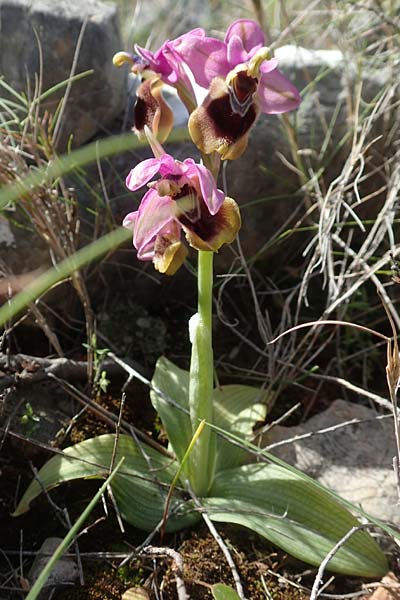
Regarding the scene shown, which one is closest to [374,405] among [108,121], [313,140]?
[313,140]

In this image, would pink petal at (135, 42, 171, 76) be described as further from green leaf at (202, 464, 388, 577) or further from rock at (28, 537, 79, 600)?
rock at (28, 537, 79, 600)

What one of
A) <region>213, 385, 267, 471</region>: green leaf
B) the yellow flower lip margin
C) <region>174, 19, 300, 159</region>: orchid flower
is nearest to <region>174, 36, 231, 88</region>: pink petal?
<region>174, 19, 300, 159</region>: orchid flower

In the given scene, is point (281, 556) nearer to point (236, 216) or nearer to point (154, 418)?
point (154, 418)

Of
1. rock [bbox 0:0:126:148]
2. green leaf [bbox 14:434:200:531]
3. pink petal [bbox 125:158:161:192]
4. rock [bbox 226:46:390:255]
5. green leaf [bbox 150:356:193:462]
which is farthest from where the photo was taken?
rock [bbox 226:46:390:255]

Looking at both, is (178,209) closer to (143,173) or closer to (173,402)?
(143,173)

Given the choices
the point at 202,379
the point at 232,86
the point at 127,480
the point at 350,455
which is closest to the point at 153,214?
the point at 232,86

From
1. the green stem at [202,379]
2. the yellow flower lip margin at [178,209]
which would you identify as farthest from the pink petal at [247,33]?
the green stem at [202,379]

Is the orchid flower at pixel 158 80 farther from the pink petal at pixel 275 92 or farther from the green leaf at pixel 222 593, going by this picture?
the green leaf at pixel 222 593

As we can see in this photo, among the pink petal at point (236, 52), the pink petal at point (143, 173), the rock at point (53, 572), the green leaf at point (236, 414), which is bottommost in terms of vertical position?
the green leaf at point (236, 414)
